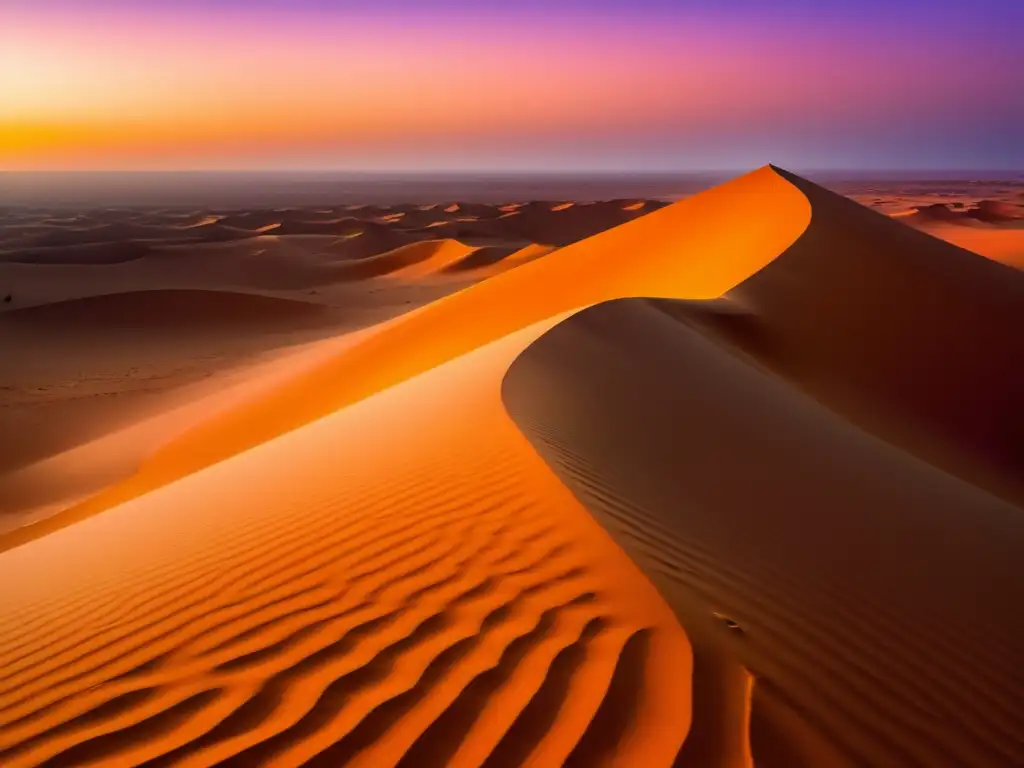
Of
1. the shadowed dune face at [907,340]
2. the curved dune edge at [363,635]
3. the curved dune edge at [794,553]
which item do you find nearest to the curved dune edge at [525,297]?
the shadowed dune face at [907,340]

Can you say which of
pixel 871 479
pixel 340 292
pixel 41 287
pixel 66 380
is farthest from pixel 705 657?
pixel 41 287

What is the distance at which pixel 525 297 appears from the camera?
15.0 metres

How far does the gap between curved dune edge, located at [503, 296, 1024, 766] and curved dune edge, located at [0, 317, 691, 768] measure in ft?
0.70

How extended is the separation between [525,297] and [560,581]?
12272 millimetres

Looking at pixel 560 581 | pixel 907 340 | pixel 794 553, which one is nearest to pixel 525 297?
pixel 907 340

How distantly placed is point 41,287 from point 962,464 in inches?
1165

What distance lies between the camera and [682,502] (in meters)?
4.07

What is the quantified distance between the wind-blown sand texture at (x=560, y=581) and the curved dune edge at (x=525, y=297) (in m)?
1.16

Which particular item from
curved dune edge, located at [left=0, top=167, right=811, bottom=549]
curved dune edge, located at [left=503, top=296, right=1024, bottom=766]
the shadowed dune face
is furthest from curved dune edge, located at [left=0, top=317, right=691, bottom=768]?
the shadowed dune face

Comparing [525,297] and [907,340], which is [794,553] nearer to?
[907,340]

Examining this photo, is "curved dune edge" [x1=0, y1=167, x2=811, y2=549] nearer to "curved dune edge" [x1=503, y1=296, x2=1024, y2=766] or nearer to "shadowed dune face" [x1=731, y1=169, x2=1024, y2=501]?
"shadowed dune face" [x1=731, y1=169, x2=1024, y2=501]

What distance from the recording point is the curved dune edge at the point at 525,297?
10.0 m

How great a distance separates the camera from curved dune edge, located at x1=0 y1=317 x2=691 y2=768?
225 centimetres

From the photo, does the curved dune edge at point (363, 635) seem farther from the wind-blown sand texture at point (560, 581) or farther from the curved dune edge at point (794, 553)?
the curved dune edge at point (794, 553)
